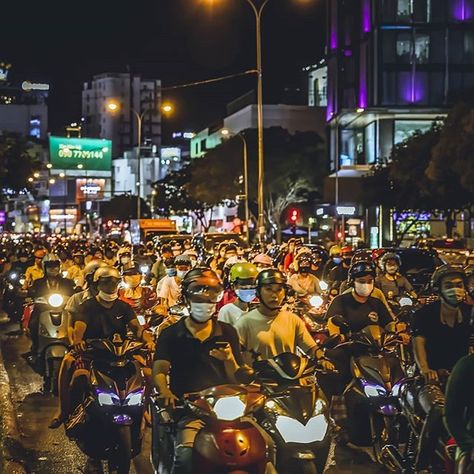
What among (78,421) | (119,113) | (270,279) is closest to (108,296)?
(78,421)

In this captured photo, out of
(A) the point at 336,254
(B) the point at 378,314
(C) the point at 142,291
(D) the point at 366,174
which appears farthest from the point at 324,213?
(B) the point at 378,314

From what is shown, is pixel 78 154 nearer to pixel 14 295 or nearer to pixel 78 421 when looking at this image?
pixel 14 295

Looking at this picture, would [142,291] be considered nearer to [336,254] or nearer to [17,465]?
[17,465]

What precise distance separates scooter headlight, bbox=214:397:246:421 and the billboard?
46461 millimetres

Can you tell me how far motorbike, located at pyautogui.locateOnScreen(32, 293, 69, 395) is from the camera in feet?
36.7

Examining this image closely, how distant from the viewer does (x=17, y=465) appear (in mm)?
8430

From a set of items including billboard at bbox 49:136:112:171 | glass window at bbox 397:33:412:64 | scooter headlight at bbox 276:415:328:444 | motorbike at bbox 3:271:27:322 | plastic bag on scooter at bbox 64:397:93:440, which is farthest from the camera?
glass window at bbox 397:33:412:64

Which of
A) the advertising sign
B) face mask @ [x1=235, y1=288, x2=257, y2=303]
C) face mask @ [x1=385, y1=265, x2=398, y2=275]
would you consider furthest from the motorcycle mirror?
the advertising sign

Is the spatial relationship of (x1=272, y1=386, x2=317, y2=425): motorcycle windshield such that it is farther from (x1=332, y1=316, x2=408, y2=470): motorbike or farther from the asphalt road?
the asphalt road

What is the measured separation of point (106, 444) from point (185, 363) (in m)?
1.99

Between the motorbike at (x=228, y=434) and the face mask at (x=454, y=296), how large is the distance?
206cm

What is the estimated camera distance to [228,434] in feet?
17.2

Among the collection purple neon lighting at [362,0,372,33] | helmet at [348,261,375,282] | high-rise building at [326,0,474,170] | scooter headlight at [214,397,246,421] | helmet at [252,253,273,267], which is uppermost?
Result: purple neon lighting at [362,0,372,33]

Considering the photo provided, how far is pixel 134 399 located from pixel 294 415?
1904mm
